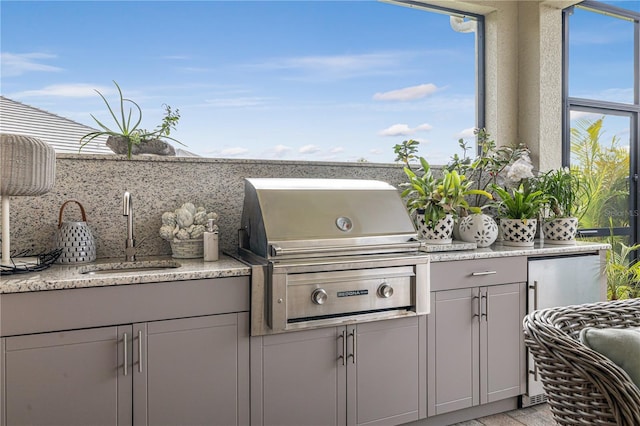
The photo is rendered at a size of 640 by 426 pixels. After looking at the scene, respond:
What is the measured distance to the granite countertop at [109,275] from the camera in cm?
155

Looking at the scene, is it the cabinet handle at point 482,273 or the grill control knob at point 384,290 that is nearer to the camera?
the grill control knob at point 384,290

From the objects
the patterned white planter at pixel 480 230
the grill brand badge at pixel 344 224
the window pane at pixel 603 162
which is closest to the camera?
the grill brand badge at pixel 344 224

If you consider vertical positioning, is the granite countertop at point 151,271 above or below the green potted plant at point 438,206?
below

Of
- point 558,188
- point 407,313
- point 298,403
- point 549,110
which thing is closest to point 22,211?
point 298,403

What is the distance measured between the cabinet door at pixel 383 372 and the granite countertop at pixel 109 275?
63 centimetres

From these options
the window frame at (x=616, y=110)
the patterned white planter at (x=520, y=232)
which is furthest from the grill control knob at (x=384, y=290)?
the window frame at (x=616, y=110)

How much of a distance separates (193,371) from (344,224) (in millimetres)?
888

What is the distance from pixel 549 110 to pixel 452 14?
981mm

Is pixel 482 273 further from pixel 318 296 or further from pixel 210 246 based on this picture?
pixel 210 246

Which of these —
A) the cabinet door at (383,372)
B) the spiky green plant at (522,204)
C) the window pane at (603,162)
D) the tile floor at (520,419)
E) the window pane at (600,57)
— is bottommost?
the tile floor at (520,419)

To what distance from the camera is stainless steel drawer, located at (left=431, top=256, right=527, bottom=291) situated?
226 cm

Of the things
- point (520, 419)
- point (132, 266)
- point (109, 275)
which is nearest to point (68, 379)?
point (109, 275)

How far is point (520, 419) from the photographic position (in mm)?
2455

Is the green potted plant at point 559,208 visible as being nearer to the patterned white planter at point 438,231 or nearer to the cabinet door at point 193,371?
the patterned white planter at point 438,231
